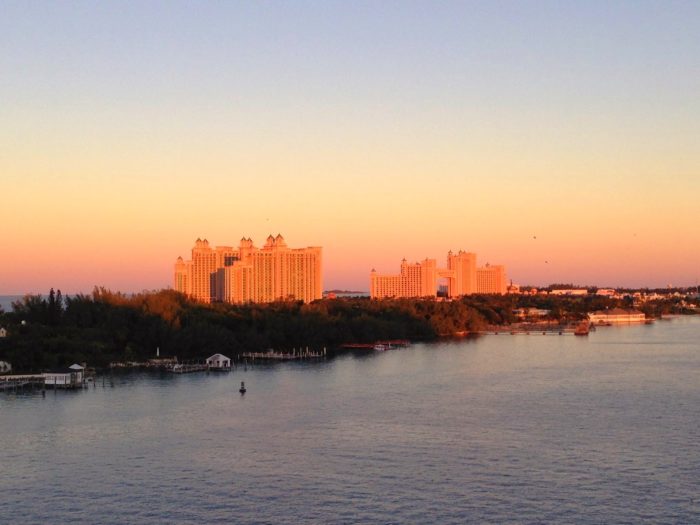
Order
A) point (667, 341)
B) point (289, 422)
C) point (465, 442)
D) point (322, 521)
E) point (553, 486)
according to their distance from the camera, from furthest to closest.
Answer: point (667, 341)
point (289, 422)
point (465, 442)
point (553, 486)
point (322, 521)

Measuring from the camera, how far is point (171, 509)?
36.4 ft

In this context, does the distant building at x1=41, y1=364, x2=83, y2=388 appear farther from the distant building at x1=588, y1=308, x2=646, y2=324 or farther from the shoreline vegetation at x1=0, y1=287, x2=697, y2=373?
the distant building at x1=588, y1=308, x2=646, y2=324

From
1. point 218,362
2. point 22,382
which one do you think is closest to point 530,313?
point 218,362

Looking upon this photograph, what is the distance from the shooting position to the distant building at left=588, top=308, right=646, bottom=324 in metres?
58.6

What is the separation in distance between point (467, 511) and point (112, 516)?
439cm

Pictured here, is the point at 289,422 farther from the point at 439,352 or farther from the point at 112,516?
the point at 439,352

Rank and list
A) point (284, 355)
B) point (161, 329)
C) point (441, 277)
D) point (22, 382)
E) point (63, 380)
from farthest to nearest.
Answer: point (441, 277)
point (284, 355)
point (161, 329)
point (22, 382)
point (63, 380)

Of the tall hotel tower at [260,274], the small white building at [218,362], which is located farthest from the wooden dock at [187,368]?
the tall hotel tower at [260,274]

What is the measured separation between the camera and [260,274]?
66.7 meters

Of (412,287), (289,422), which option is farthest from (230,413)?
(412,287)

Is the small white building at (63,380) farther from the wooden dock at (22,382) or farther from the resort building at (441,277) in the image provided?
the resort building at (441,277)

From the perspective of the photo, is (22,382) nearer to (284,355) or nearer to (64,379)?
(64,379)

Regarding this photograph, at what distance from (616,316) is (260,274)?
2599 cm

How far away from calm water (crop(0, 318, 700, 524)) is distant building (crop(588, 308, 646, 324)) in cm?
3493
